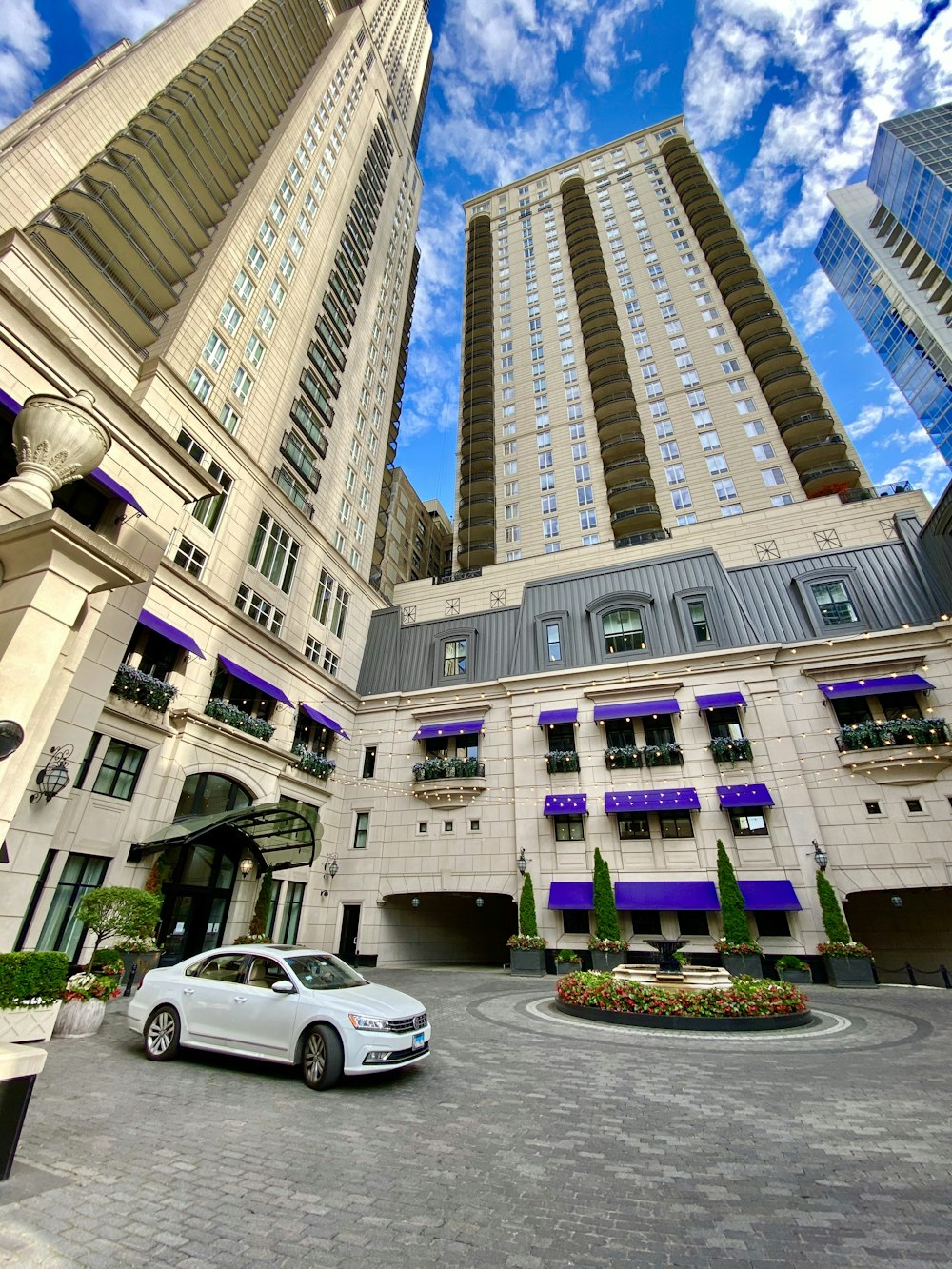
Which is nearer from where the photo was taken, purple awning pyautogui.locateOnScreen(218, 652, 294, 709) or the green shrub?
the green shrub

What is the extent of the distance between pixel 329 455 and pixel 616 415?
26.1 meters

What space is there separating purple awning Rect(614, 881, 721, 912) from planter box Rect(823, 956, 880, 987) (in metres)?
3.73

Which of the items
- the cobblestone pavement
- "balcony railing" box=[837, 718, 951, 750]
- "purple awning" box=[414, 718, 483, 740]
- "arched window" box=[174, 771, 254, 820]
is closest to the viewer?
the cobblestone pavement

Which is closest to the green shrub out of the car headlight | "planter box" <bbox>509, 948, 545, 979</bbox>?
the car headlight

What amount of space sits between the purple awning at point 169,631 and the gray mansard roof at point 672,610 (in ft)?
39.8

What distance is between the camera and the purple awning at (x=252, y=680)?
68.3 ft

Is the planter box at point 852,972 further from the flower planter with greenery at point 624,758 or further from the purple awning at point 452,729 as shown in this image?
the purple awning at point 452,729

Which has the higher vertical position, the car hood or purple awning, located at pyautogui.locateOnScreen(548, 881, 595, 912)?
purple awning, located at pyautogui.locateOnScreen(548, 881, 595, 912)

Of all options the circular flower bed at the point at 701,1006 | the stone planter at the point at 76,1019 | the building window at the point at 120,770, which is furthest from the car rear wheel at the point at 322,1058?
the building window at the point at 120,770

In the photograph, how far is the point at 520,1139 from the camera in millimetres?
5816

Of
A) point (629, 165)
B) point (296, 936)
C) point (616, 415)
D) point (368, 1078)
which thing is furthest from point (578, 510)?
point (629, 165)

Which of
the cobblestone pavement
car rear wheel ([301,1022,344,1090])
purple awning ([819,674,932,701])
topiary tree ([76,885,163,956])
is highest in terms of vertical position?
purple awning ([819,674,932,701])

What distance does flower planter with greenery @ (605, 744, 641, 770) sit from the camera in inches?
907

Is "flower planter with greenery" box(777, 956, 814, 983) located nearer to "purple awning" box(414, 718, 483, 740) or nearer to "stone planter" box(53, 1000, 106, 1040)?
"purple awning" box(414, 718, 483, 740)
